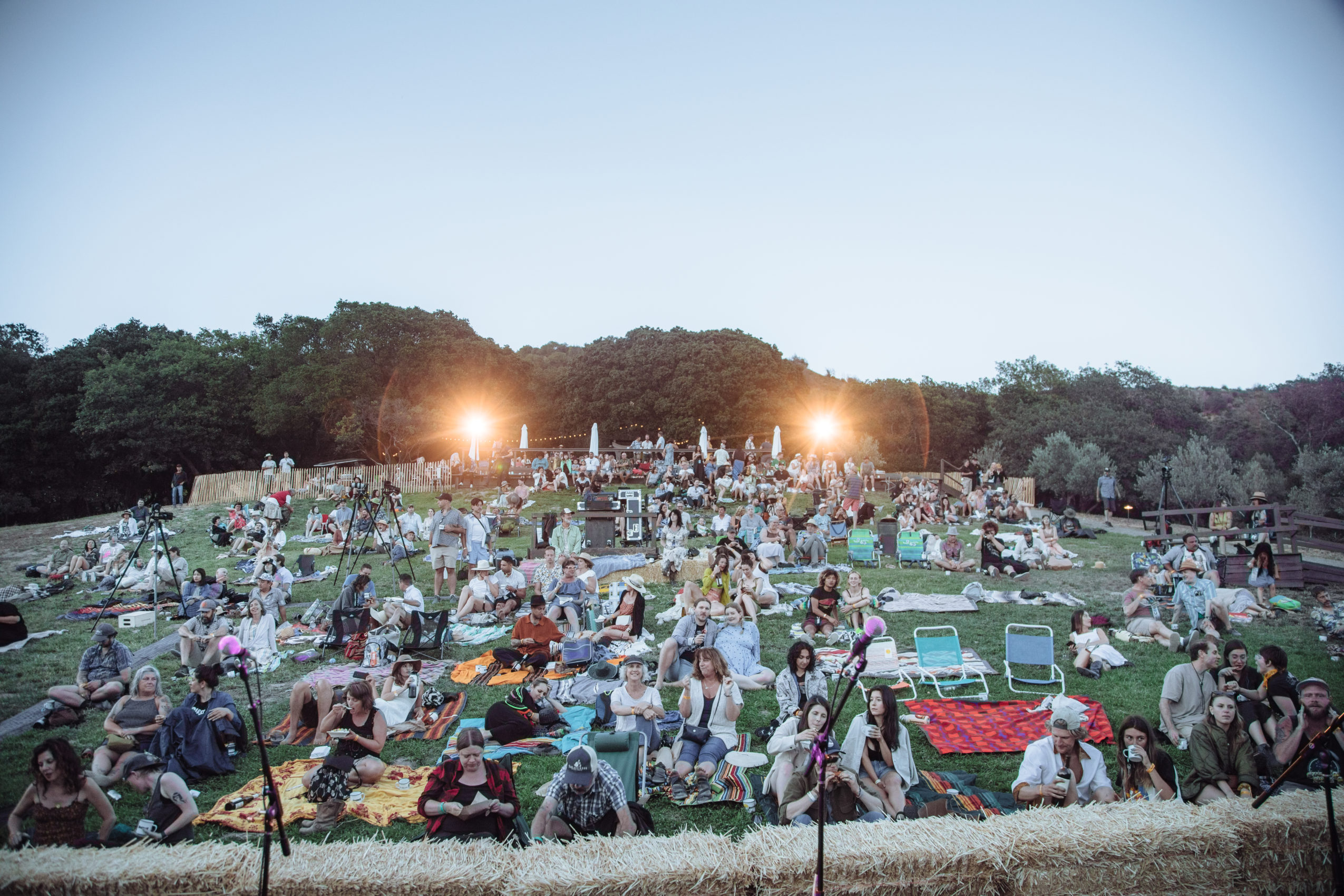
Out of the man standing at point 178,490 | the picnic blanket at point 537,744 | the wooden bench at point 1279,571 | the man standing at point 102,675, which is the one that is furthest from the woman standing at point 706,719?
the man standing at point 178,490

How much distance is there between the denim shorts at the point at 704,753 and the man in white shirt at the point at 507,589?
5.46m

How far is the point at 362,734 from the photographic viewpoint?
6.12 metres

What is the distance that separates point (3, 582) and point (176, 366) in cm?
1847

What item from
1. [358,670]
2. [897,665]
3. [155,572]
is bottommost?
[358,670]

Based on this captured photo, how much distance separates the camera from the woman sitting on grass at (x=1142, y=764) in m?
4.98

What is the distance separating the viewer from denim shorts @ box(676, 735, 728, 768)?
5.87 meters

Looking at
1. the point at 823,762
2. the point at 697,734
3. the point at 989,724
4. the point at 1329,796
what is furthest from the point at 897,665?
the point at 823,762

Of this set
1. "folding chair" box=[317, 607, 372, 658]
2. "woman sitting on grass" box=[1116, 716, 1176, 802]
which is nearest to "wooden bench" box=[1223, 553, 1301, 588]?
"woman sitting on grass" box=[1116, 716, 1176, 802]

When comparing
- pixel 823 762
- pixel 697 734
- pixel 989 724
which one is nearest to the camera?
pixel 823 762

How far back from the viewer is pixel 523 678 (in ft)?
27.6

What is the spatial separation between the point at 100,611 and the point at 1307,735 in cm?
1566

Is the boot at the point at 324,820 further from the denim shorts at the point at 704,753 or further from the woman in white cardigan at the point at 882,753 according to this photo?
the woman in white cardigan at the point at 882,753

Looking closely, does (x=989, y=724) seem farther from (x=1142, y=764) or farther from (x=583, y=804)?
(x=583, y=804)

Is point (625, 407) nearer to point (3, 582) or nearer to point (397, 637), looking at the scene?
point (3, 582)
